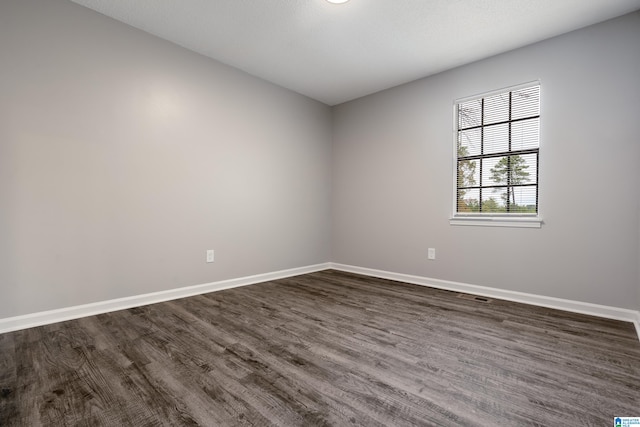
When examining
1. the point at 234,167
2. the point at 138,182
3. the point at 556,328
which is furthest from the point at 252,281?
the point at 556,328

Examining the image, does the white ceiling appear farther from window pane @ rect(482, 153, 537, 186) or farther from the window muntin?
window pane @ rect(482, 153, 537, 186)

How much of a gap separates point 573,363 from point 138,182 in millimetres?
3460

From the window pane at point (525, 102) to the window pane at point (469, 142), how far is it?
0.37 m

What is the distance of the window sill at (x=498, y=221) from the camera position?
281 centimetres

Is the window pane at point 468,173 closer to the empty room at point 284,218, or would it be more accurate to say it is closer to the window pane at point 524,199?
the empty room at point 284,218

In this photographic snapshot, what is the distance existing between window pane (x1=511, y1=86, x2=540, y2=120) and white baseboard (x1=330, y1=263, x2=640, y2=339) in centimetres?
176

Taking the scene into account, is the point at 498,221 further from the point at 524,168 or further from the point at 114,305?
the point at 114,305

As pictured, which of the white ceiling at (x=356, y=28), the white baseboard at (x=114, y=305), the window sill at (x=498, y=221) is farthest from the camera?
the window sill at (x=498, y=221)

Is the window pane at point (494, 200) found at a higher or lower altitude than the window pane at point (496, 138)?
lower

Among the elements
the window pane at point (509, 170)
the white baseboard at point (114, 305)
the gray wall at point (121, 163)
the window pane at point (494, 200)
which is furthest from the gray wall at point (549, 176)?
the white baseboard at point (114, 305)

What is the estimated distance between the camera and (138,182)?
2.70m

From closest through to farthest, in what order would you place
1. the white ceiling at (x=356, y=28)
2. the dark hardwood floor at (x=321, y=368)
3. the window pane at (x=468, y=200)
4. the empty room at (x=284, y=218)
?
1. the dark hardwood floor at (x=321, y=368)
2. the empty room at (x=284, y=218)
3. the white ceiling at (x=356, y=28)
4. the window pane at (x=468, y=200)

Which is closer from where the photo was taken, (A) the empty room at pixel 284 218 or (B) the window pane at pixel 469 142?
(A) the empty room at pixel 284 218

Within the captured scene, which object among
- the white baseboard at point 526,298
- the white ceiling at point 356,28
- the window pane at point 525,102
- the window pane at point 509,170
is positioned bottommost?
the white baseboard at point 526,298
